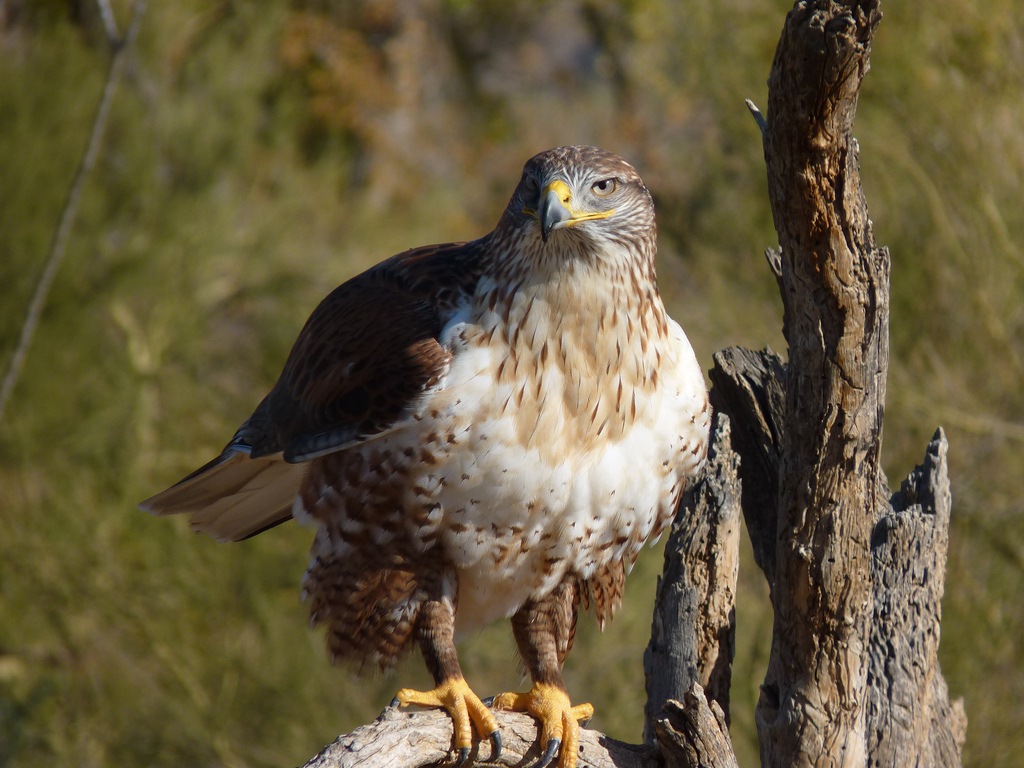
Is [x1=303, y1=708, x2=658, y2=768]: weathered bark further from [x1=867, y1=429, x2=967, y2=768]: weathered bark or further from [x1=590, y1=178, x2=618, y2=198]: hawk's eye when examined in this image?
[x1=590, y1=178, x2=618, y2=198]: hawk's eye

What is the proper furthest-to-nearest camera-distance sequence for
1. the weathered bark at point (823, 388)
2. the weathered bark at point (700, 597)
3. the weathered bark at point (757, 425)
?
1. the weathered bark at point (757, 425)
2. the weathered bark at point (700, 597)
3. the weathered bark at point (823, 388)

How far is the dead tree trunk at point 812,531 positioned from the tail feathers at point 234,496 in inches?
43.9

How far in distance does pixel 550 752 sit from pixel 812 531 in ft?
3.14

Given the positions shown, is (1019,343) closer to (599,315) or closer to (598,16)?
(599,315)

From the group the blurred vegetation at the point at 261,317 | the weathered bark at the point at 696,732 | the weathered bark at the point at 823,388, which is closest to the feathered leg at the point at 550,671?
the weathered bark at the point at 696,732

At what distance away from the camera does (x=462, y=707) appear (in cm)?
295

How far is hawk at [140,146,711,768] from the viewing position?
112 inches

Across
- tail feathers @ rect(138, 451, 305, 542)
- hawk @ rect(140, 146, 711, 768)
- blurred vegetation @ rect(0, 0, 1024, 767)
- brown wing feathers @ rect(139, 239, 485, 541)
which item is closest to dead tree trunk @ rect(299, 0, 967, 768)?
hawk @ rect(140, 146, 711, 768)

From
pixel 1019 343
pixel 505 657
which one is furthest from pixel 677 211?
pixel 505 657

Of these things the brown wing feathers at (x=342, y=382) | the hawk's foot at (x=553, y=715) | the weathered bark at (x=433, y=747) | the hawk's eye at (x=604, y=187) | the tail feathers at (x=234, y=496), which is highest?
the hawk's eye at (x=604, y=187)

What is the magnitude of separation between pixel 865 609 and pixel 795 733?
399 mm

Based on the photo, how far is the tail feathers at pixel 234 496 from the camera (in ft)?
11.7

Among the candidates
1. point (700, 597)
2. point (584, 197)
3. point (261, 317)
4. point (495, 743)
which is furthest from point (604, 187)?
point (261, 317)

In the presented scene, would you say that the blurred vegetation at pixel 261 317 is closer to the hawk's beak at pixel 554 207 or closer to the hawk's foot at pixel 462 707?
the hawk's foot at pixel 462 707
